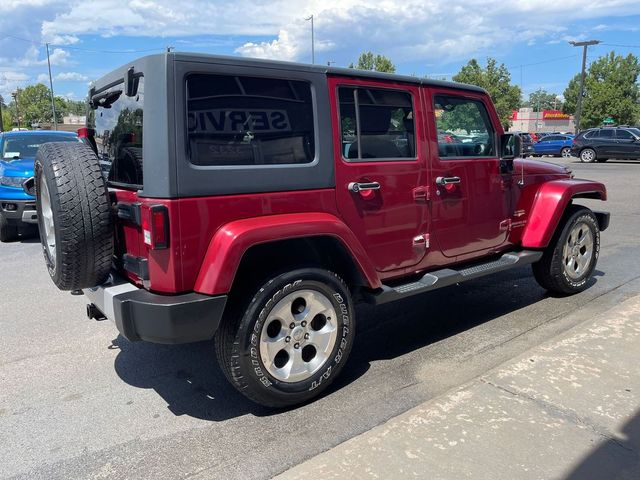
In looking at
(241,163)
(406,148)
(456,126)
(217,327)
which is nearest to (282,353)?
(217,327)

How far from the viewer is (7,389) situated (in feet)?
11.5

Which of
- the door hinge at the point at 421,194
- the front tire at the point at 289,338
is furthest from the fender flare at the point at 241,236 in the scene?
the door hinge at the point at 421,194

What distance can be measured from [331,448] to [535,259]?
9.49ft

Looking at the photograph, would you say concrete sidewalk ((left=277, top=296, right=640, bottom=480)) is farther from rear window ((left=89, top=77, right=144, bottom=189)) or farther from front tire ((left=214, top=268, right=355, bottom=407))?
rear window ((left=89, top=77, right=144, bottom=189))

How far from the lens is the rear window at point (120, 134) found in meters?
2.95

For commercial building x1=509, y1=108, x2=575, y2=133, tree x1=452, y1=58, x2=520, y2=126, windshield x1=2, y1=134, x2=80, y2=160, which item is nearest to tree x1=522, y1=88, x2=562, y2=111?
commercial building x1=509, y1=108, x2=575, y2=133

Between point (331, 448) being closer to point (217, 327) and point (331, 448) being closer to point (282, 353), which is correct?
point (282, 353)

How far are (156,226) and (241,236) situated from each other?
43cm

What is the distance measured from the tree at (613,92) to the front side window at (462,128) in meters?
52.1

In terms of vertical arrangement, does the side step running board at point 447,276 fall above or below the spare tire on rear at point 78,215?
below

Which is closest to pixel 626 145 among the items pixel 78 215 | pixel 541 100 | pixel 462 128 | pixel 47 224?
pixel 462 128

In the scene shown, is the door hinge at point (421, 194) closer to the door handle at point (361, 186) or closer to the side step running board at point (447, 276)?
the door handle at point (361, 186)

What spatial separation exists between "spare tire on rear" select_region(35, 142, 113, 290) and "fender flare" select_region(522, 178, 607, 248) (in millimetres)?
3602

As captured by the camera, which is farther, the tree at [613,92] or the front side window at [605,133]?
the tree at [613,92]
